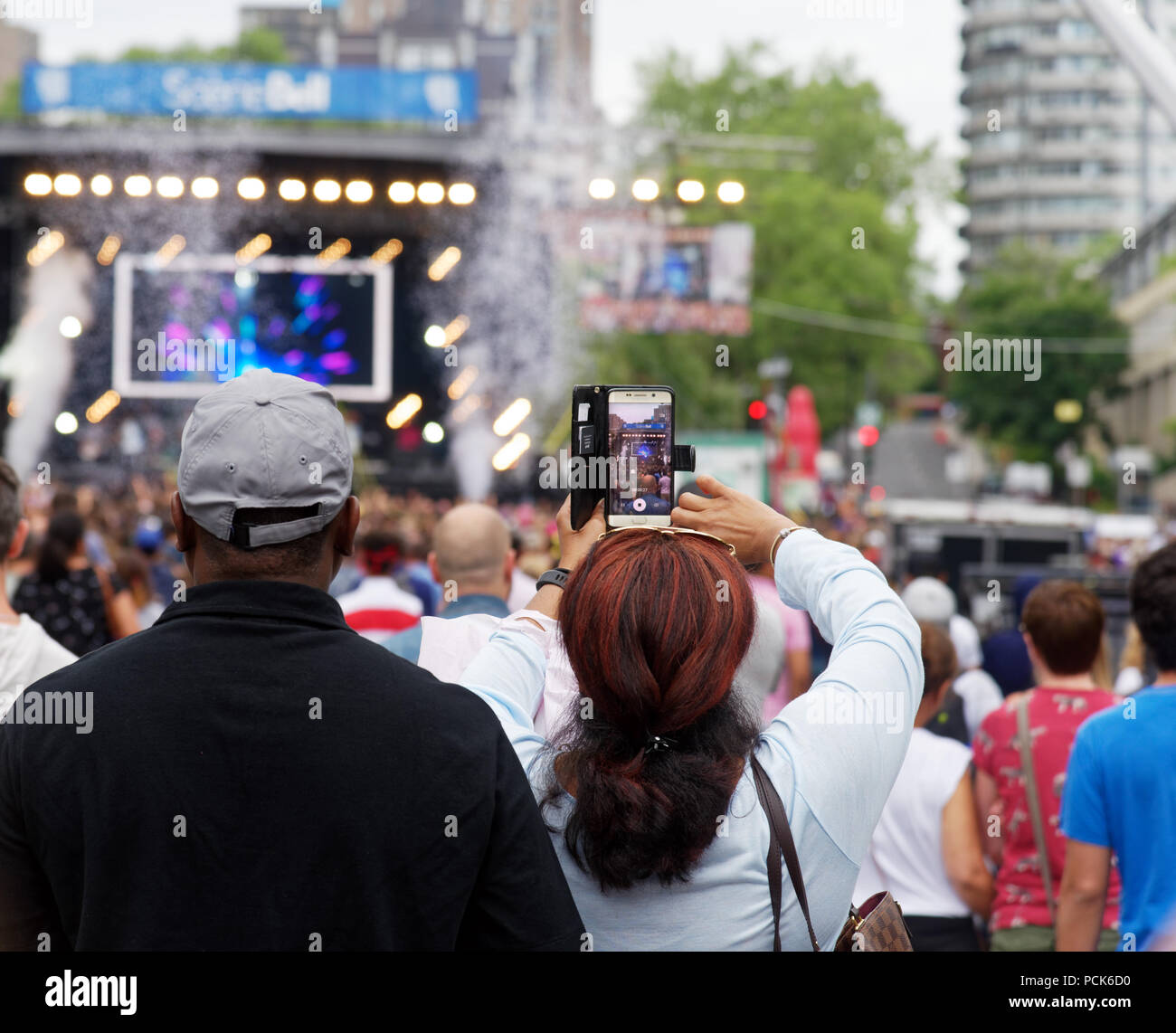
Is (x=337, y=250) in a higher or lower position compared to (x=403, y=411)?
higher

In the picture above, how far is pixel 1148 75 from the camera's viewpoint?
15.6ft

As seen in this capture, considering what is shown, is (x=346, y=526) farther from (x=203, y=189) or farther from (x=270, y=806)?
(x=203, y=189)

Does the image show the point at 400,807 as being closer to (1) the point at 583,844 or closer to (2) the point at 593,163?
(1) the point at 583,844

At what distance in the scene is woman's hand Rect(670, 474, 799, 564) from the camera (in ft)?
7.04

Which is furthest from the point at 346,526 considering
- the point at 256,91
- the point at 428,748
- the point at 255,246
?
the point at 256,91

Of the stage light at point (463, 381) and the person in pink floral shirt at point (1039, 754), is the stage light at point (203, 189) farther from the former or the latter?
the stage light at point (463, 381)

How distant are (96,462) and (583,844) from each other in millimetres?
23856

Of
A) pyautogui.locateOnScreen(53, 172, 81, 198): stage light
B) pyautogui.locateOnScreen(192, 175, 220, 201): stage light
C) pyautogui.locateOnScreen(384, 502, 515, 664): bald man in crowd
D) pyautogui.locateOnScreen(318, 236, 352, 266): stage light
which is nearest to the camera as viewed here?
pyautogui.locateOnScreen(384, 502, 515, 664): bald man in crowd

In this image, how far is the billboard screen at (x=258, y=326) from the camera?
40.3ft

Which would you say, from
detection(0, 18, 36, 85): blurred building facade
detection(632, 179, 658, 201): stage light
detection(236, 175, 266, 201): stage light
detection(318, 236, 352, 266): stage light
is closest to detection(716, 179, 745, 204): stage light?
detection(632, 179, 658, 201): stage light

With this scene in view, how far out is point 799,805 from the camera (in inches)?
72.8

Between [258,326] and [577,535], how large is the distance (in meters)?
14.1

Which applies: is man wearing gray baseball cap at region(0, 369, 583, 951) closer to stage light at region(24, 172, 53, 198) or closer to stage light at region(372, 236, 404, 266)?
stage light at region(24, 172, 53, 198)

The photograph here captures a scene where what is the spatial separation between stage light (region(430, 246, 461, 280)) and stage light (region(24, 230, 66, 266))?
5110mm
